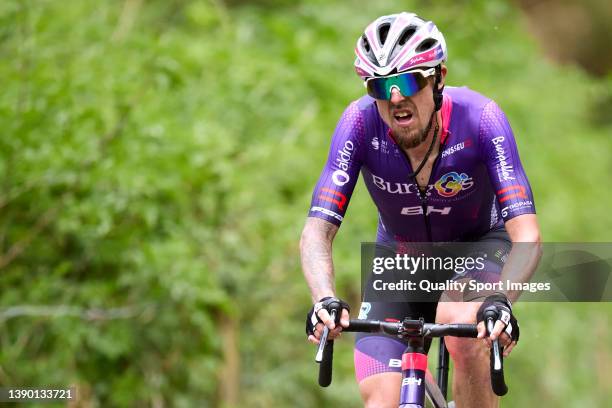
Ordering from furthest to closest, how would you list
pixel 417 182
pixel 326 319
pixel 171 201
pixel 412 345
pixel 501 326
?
pixel 171 201
pixel 417 182
pixel 412 345
pixel 326 319
pixel 501 326

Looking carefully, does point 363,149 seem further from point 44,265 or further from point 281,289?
point 281,289

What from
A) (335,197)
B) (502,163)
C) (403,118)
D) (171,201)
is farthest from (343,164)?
(171,201)

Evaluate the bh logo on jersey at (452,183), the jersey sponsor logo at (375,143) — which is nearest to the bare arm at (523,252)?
the bh logo on jersey at (452,183)

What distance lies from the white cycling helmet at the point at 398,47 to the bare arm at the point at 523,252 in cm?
91

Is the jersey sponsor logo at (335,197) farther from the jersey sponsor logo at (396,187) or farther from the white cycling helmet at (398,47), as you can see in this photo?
the white cycling helmet at (398,47)

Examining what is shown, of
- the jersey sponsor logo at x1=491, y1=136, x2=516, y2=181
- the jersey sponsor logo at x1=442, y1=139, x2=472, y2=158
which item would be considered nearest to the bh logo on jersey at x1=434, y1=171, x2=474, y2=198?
the jersey sponsor logo at x1=442, y1=139, x2=472, y2=158

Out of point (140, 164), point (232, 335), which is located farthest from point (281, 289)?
point (140, 164)

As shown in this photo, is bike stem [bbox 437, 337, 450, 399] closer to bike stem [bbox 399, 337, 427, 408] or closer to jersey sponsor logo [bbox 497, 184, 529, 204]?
bike stem [bbox 399, 337, 427, 408]

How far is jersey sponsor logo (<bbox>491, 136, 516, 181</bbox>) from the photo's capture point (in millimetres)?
4721

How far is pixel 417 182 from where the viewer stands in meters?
5.13

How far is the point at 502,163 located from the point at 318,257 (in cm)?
104

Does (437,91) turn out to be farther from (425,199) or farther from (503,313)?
(503,313)

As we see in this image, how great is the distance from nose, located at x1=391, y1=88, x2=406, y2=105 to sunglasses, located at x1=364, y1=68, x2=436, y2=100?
0.01 metres

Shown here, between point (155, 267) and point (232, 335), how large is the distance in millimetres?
1664
